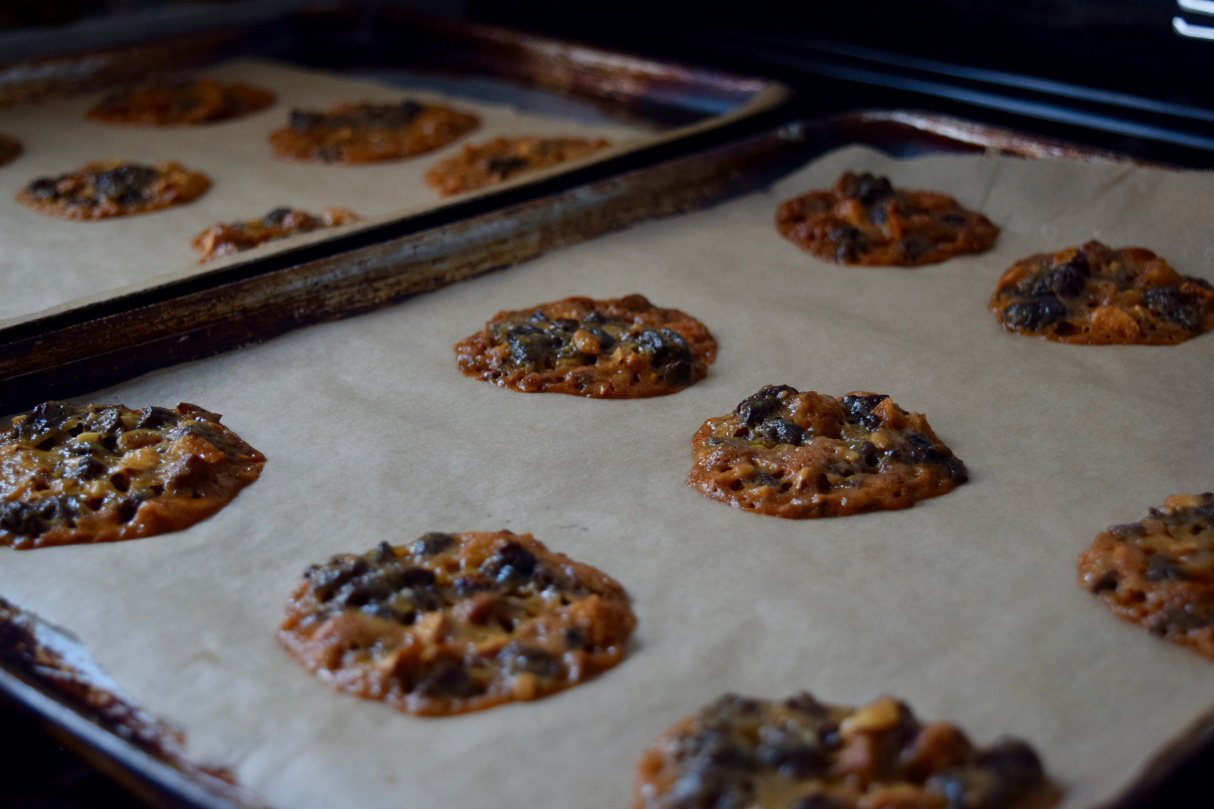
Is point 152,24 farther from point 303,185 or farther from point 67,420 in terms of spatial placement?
point 67,420

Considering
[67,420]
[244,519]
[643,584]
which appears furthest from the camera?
[67,420]

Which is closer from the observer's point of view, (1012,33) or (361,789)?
(361,789)

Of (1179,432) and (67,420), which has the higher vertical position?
(1179,432)

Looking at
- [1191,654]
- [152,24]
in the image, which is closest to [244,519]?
[1191,654]

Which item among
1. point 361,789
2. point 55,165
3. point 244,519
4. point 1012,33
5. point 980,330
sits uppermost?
point 1012,33

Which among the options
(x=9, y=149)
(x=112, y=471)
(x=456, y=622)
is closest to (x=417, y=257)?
(x=112, y=471)

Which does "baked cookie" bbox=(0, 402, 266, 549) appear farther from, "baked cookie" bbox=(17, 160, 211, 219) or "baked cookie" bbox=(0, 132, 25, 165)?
"baked cookie" bbox=(0, 132, 25, 165)

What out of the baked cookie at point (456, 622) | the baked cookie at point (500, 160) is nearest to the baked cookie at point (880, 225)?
the baked cookie at point (500, 160)
